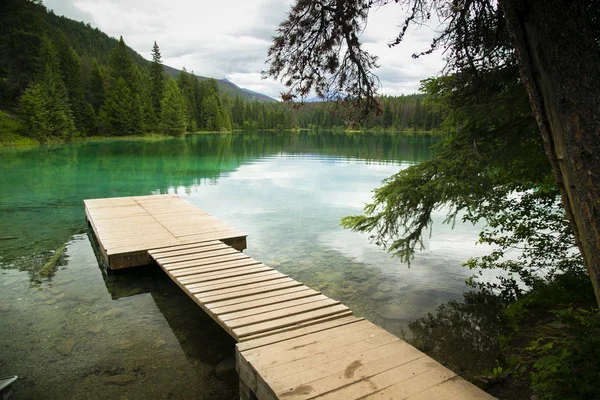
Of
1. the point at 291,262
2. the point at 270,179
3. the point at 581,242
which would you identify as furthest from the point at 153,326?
the point at 270,179

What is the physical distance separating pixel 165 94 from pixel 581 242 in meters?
→ 73.7

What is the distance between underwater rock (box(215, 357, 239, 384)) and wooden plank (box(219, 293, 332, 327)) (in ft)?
2.03

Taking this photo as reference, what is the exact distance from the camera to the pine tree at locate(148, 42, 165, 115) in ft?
228

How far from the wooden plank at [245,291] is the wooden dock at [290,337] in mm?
12

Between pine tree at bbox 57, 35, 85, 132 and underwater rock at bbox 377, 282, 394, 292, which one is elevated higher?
pine tree at bbox 57, 35, 85, 132

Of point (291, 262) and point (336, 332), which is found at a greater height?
point (336, 332)

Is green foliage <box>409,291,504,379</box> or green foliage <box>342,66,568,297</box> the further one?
green foliage <box>409,291,504,379</box>

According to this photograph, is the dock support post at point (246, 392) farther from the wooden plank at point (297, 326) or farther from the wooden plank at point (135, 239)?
the wooden plank at point (135, 239)

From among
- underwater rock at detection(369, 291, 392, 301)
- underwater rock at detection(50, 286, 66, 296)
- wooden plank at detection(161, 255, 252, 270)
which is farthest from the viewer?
underwater rock at detection(369, 291, 392, 301)

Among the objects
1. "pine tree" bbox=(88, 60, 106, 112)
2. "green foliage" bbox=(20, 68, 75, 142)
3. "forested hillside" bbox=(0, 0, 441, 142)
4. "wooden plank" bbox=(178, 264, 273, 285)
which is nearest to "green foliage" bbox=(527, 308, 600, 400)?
"wooden plank" bbox=(178, 264, 273, 285)

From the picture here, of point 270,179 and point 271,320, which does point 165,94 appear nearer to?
point 270,179

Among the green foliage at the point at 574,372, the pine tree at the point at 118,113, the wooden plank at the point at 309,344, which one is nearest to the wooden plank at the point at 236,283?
the wooden plank at the point at 309,344

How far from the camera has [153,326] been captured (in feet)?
17.7

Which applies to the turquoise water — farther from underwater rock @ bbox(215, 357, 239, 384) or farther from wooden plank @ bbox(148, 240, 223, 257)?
wooden plank @ bbox(148, 240, 223, 257)
